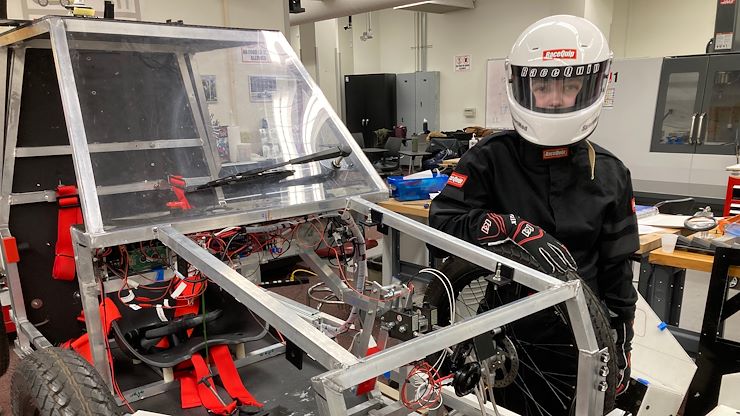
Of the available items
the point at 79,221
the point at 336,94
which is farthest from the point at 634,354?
the point at 336,94

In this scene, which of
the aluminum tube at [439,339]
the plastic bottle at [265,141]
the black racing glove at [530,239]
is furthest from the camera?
the plastic bottle at [265,141]

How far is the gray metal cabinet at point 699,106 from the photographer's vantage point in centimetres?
495

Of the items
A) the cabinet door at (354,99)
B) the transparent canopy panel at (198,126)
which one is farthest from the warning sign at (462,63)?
the transparent canopy panel at (198,126)

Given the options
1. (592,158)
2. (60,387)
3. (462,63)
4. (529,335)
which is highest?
(462,63)

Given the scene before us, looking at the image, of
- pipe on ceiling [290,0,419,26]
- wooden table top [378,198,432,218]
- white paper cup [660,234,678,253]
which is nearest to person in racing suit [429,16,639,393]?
white paper cup [660,234,678,253]

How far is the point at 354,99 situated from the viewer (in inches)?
416

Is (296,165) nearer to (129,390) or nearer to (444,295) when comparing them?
(444,295)

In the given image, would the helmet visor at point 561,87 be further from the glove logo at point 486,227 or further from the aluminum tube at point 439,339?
the aluminum tube at point 439,339


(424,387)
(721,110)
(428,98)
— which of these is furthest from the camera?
(428,98)

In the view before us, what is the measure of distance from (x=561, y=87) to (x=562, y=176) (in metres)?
0.30

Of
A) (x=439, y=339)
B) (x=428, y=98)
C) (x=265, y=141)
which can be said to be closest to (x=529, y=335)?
(x=439, y=339)

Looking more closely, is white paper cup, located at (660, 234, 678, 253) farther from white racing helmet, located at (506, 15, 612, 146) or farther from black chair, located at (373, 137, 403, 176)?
black chair, located at (373, 137, 403, 176)

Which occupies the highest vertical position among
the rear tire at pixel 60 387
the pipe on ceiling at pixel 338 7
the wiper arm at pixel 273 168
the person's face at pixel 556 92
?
the pipe on ceiling at pixel 338 7

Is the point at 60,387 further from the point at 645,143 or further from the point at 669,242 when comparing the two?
the point at 645,143
